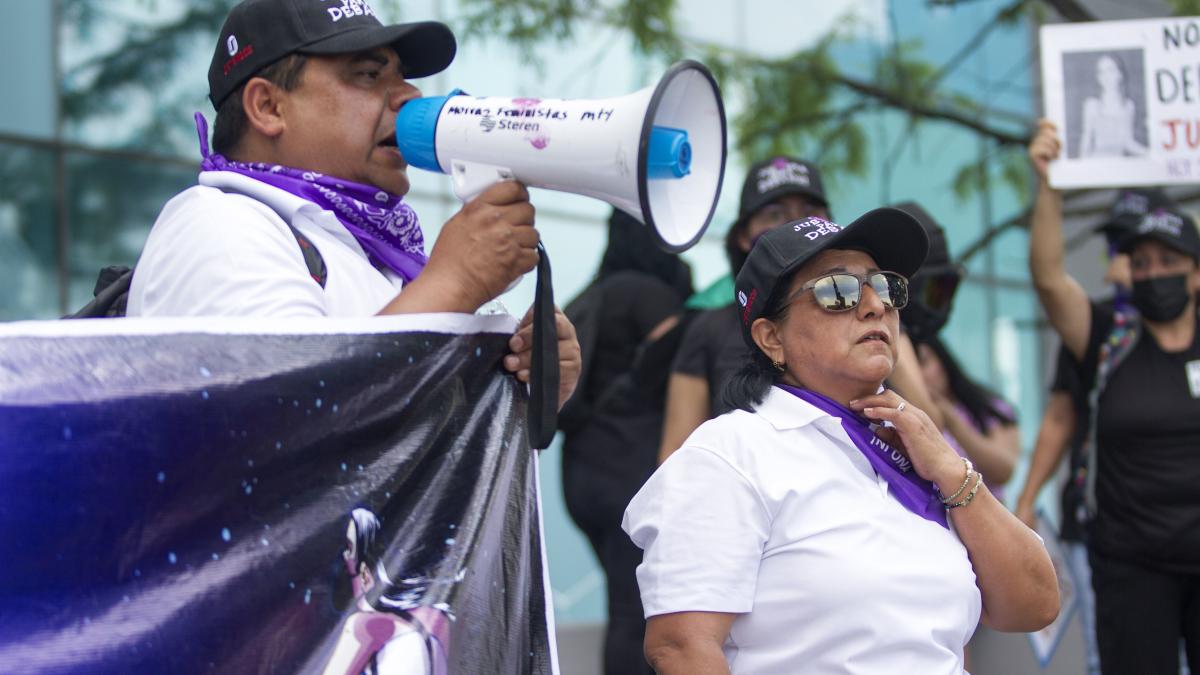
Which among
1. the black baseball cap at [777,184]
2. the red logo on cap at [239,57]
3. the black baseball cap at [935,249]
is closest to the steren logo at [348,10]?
the red logo on cap at [239,57]

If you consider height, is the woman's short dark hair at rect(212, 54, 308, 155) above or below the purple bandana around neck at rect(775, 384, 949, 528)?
above

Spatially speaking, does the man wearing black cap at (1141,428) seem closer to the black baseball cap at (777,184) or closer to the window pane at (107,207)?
the black baseball cap at (777,184)

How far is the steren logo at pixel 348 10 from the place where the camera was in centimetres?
248

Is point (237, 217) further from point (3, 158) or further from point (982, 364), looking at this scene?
point (982, 364)

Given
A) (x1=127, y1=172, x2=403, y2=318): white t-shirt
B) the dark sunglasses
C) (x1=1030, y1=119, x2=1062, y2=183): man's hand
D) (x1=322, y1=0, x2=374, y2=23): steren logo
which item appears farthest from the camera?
(x1=1030, y1=119, x2=1062, y2=183): man's hand

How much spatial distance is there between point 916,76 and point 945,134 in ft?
16.8

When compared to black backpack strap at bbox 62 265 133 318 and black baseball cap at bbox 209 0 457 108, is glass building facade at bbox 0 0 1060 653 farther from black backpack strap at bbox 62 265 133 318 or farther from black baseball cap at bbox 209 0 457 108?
black backpack strap at bbox 62 265 133 318

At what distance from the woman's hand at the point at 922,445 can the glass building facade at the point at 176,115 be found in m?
5.61

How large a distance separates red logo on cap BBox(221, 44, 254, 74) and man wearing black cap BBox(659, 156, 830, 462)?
1926 mm

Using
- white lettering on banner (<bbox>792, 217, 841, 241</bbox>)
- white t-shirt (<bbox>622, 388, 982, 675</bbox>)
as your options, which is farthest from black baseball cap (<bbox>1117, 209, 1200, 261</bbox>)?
white t-shirt (<bbox>622, 388, 982, 675</bbox>)

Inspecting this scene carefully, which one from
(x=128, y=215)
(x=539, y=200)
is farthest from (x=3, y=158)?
(x=539, y=200)

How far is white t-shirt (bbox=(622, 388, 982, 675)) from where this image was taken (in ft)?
7.79

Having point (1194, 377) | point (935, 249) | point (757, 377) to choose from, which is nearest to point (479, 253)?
point (757, 377)

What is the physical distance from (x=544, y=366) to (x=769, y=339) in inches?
Answer: 20.8
